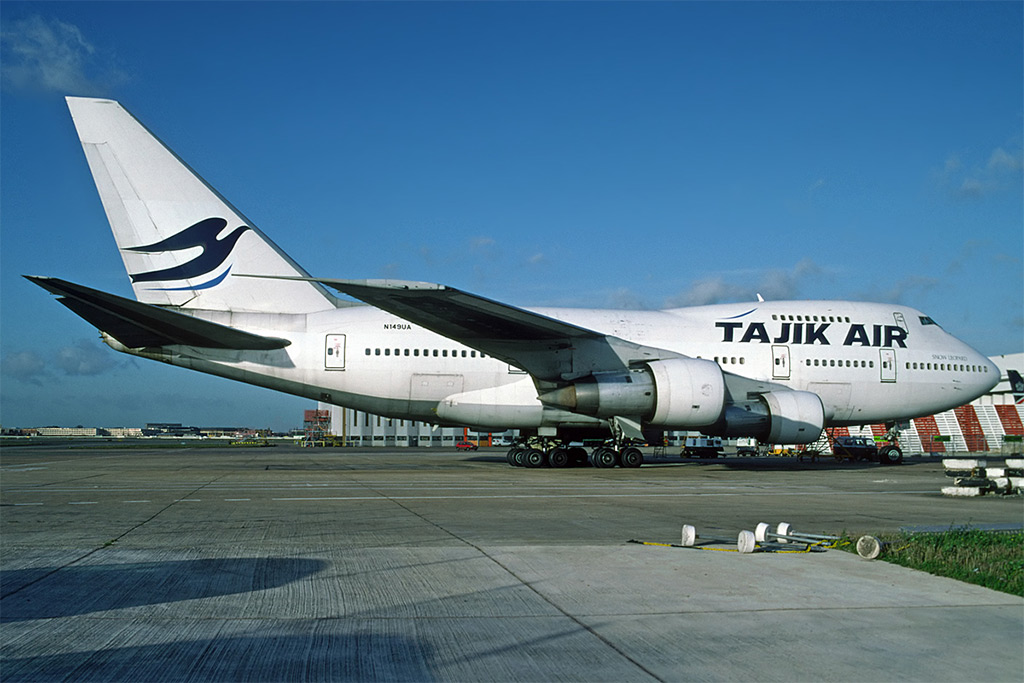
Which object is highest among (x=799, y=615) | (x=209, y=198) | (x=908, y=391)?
(x=209, y=198)

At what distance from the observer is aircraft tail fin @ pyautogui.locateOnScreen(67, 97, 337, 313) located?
65.5 ft

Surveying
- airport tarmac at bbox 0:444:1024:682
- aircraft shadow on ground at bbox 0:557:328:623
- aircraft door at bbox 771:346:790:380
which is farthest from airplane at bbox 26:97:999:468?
aircraft shadow on ground at bbox 0:557:328:623

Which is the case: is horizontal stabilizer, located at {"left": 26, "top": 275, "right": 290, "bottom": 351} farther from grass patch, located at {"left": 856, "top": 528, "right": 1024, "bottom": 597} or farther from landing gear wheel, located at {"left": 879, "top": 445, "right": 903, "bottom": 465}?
landing gear wheel, located at {"left": 879, "top": 445, "right": 903, "bottom": 465}

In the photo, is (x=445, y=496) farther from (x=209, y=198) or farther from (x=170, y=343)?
(x=209, y=198)

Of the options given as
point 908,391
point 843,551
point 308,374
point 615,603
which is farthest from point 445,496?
point 908,391

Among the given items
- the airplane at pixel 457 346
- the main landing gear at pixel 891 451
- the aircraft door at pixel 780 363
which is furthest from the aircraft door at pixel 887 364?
the main landing gear at pixel 891 451

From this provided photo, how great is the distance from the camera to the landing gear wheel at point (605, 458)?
21453mm

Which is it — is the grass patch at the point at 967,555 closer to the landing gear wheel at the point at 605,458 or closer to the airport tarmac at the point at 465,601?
the airport tarmac at the point at 465,601

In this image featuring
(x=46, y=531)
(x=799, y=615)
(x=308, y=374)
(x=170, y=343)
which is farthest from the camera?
(x=308, y=374)

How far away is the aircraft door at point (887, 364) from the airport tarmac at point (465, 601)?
1442cm

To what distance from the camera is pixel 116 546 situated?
736 centimetres

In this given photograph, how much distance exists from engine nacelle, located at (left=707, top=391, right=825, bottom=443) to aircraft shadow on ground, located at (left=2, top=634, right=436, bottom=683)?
1798 cm

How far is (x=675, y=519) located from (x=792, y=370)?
14.7 metres

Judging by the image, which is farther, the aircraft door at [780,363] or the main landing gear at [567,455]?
the aircraft door at [780,363]
